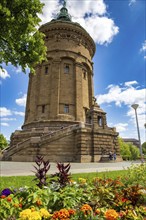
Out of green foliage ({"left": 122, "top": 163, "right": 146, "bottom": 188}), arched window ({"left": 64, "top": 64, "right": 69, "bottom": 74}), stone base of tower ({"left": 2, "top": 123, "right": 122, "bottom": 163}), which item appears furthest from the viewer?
arched window ({"left": 64, "top": 64, "right": 69, "bottom": 74})

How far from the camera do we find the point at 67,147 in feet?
75.8

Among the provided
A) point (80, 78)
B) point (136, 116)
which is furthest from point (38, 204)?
point (80, 78)

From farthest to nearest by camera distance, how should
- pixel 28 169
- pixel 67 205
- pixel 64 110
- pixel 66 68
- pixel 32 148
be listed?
1. pixel 66 68
2. pixel 64 110
3. pixel 32 148
4. pixel 28 169
5. pixel 67 205

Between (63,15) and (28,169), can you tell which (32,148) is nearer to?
(28,169)

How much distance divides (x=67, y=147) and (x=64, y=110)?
10.2 m

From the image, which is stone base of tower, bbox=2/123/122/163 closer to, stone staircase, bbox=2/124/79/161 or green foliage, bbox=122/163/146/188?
stone staircase, bbox=2/124/79/161

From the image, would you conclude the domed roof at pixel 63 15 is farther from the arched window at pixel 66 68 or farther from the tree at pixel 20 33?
the tree at pixel 20 33

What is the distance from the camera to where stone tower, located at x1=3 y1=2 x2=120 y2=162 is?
22.5 m

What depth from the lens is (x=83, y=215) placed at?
284cm

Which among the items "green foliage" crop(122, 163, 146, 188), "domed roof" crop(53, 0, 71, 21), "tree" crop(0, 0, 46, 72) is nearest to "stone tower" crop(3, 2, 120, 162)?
"domed roof" crop(53, 0, 71, 21)

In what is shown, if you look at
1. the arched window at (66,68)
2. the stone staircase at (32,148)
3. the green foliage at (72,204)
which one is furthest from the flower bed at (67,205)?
the arched window at (66,68)

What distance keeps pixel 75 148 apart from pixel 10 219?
66.3 ft

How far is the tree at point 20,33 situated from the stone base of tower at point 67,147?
1278cm

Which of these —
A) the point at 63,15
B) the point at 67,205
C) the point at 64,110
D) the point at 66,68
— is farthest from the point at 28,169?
the point at 63,15
